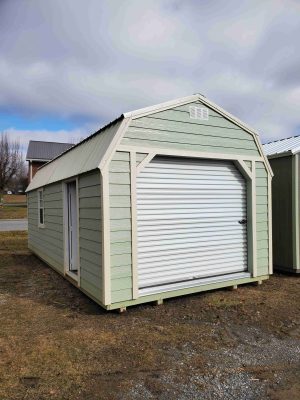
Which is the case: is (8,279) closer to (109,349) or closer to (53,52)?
(109,349)

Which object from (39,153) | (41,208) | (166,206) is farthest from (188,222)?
(39,153)

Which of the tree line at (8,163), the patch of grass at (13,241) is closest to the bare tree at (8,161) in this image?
the tree line at (8,163)

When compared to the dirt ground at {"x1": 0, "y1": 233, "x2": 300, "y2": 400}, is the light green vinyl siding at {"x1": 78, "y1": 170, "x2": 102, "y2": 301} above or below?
above

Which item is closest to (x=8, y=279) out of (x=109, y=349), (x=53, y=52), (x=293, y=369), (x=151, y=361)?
(x=109, y=349)

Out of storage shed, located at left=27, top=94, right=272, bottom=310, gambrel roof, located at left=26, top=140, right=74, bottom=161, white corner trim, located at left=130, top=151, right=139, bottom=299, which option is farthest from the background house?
white corner trim, located at left=130, top=151, right=139, bottom=299

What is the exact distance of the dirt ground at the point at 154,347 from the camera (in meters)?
3.01

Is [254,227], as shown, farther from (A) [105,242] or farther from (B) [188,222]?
(A) [105,242]

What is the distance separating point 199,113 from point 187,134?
0.47 meters

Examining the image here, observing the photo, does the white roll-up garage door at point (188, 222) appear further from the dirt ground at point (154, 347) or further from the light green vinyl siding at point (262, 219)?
the dirt ground at point (154, 347)

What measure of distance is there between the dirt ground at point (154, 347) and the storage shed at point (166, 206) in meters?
0.47

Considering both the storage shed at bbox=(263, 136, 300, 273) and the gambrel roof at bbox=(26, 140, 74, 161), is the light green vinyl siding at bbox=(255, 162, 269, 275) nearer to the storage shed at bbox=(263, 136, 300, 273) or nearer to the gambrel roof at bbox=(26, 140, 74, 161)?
the storage shed at bbox=(263, 136, 300, 273)

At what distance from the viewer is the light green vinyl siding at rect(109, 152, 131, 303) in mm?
4906

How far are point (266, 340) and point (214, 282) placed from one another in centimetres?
200

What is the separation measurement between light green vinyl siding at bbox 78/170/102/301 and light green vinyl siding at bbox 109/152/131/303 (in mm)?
205
